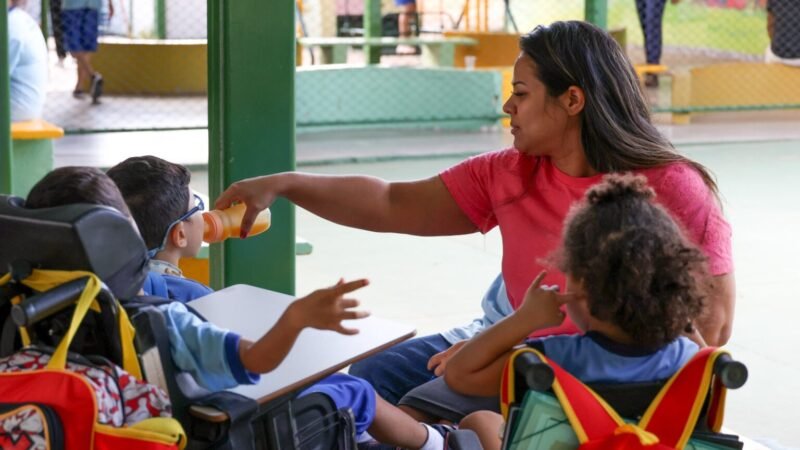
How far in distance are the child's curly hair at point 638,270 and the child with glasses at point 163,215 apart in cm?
77

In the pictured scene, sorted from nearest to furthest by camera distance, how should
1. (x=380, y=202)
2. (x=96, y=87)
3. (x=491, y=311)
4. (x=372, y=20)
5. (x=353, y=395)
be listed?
(x=353, y=395) < (x=491, y=311) < (x=380, y=202) < (x=372, y=20) < (x=96, y=87)

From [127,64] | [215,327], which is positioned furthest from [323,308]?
[127,64]

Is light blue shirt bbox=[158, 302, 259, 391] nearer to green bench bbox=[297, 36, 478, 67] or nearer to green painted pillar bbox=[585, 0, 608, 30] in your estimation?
green painted pillar bbox=[585, 0, 608, 30]

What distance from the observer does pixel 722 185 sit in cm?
759

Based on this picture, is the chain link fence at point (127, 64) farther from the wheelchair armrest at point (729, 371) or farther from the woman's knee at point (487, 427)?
the wheelchair armrest at point (729, 371)

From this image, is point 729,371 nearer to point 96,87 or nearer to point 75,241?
point 75,241

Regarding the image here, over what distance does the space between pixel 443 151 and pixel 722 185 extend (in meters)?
2.05

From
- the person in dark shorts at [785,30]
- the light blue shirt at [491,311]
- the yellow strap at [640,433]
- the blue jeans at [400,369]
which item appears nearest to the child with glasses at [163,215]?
the blue jeans at [400,369]

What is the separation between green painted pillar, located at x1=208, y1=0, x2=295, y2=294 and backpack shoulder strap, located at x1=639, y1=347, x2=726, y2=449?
1.57m

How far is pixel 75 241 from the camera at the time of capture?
1.76 m

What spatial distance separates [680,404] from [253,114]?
1681mm

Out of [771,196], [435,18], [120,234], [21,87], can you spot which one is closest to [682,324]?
[120,234]

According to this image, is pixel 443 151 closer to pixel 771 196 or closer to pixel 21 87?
pixel 771 196

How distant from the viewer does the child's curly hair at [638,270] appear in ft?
6.18
